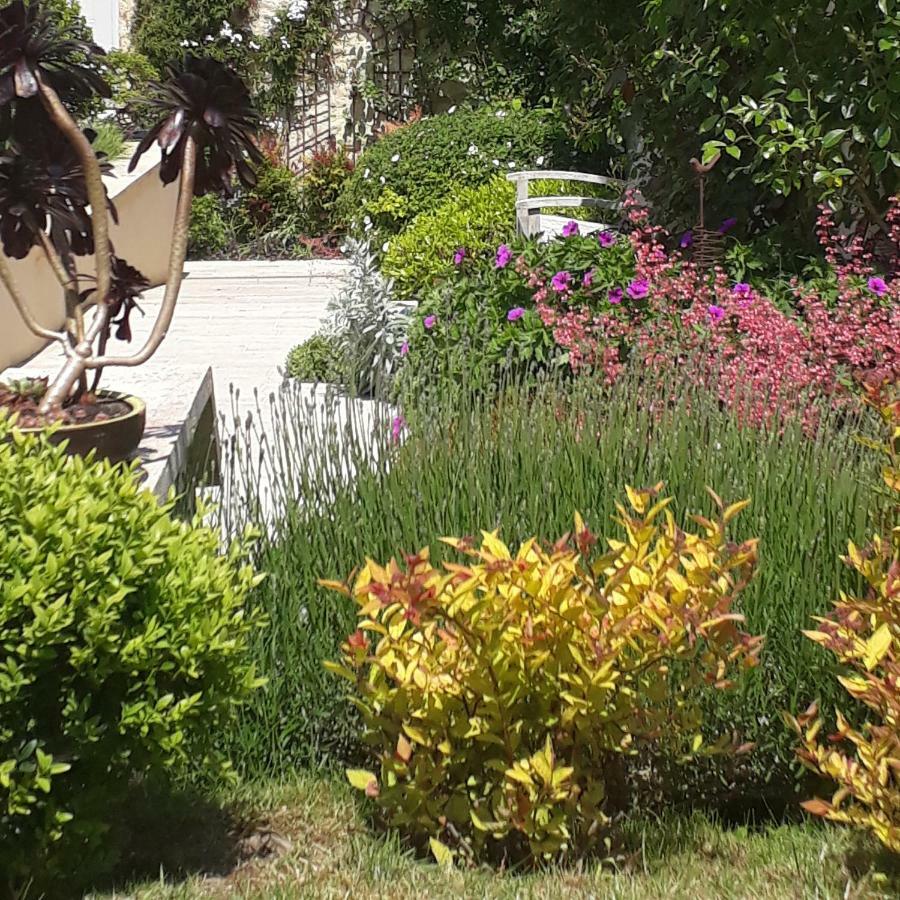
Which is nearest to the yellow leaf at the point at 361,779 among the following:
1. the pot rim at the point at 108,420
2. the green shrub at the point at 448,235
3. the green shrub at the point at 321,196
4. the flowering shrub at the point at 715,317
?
the pot rim at the point at 108,420

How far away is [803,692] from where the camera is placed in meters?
2.58

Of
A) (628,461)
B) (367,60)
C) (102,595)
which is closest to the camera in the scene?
(102,595)

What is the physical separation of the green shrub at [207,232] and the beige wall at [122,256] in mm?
872

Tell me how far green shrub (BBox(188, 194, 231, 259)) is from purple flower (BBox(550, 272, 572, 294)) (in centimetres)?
770

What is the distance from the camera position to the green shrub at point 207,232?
12250mm

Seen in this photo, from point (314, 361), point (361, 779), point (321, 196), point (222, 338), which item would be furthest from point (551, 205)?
point (361, 779)

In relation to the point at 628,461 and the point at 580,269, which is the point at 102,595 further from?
the point at 580,269

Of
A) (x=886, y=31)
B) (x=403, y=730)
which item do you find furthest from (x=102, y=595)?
(x=886, y=31)

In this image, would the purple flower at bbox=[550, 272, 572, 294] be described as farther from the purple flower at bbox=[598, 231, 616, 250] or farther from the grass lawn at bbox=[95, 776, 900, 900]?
the grass lawn at bbox=[95, 776, 900, 900]

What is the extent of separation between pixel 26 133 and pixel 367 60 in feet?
35.7

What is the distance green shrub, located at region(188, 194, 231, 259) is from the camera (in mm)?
12250

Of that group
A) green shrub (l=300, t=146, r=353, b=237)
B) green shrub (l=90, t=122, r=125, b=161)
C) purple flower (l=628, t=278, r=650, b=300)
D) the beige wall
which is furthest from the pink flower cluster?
green shrub (l=300, t=146, r=353, b=237)

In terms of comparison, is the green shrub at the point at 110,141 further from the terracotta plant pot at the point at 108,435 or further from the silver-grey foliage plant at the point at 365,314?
the terracotta plant pot at the point at 108,435

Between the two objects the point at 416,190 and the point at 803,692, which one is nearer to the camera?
the point at 803,692
